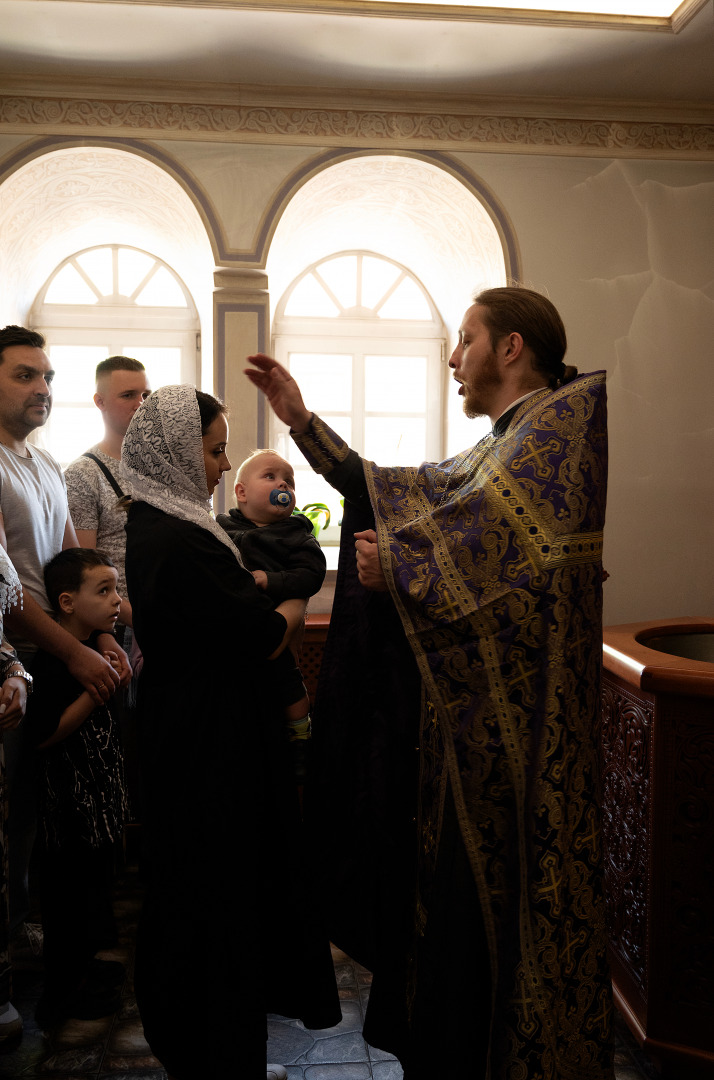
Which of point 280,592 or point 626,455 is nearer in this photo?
point 280,592

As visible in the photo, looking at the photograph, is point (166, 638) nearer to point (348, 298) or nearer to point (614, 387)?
point (614, 387)

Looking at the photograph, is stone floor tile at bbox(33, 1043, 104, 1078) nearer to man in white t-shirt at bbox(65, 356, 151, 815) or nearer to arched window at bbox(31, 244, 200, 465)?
man in white t-shirt at bbox(65, 356, 151, 815)

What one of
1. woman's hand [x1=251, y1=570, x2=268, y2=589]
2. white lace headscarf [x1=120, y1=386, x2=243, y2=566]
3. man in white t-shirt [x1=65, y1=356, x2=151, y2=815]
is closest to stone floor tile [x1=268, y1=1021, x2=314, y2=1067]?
man in white t-shirt [x1=65, y1=356, x2=151, y2=815]

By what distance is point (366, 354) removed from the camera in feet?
16.2

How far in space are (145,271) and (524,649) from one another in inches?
153

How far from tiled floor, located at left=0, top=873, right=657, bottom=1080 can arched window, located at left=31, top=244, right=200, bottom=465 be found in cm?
308

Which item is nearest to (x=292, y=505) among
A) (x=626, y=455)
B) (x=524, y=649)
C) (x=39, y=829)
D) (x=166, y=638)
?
(x=166, y=638)

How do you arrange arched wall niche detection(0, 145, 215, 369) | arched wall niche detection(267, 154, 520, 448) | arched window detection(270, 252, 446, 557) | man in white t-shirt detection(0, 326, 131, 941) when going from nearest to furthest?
1. man in white t-shirt detection(0, 326, 131, 941)
2. arched wall niche detection(0, 145, 215, 369)
3. arched wall niche detection(267, 154, 520, 448)
4. arched window detection(270, 252, 446, 557)

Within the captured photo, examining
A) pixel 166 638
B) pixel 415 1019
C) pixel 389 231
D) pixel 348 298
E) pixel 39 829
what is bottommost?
pixel 415 1019

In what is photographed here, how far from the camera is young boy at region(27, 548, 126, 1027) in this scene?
2297mm

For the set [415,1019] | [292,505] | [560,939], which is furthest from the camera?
[292,505]

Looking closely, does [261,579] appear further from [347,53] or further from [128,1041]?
[347,53]

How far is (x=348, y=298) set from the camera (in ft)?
16.2

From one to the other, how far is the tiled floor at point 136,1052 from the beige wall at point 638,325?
2.36 m
